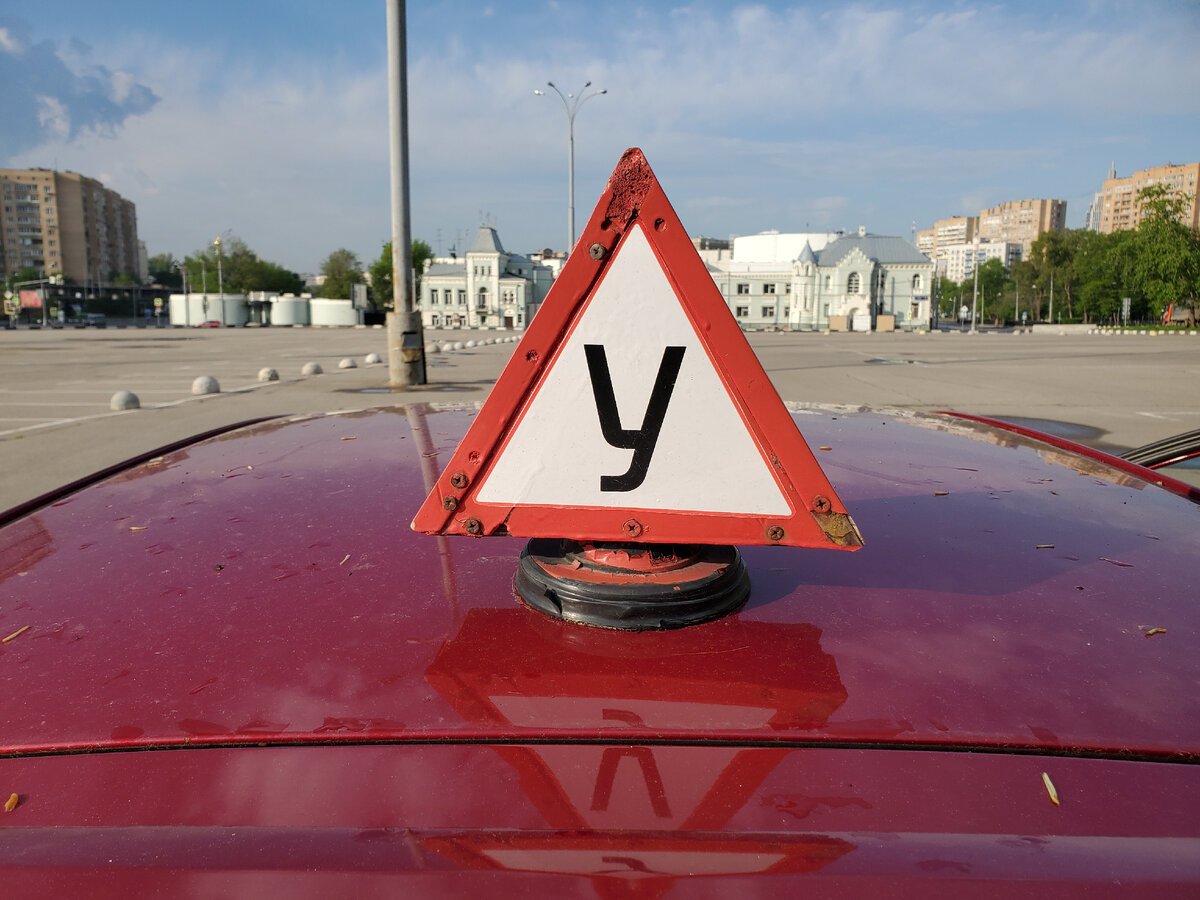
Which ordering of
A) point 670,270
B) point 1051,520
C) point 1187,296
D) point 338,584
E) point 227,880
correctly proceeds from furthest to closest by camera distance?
point 1187,296 < point 1051,520 < point 338,584 < point 670,270 < point 227,880

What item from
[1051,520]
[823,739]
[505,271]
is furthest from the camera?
[505,271]

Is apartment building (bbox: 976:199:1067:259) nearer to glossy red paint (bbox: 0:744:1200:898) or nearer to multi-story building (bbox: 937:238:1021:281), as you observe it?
multi-story building (bbox: 937:238:1021:281)

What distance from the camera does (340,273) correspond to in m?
109

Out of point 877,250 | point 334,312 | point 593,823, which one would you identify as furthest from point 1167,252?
point 593,823

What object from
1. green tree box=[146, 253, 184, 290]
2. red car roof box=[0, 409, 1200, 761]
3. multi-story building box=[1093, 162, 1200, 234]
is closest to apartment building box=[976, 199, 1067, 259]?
multi-story building box=[1093, 162, 1200, 234]

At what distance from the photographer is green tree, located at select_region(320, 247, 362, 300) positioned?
10512cm

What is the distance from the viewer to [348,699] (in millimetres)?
940

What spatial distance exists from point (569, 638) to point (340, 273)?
11672cm

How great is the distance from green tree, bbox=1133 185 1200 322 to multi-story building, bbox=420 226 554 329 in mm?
59438

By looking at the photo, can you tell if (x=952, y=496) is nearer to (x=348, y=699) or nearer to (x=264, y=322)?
(x=348, y=699)

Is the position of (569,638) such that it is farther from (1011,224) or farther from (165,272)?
(1011,224)

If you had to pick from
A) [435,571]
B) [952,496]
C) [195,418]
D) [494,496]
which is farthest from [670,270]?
[195,418]

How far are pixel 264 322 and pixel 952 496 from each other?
299 ft

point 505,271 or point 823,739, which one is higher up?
point 505,271
